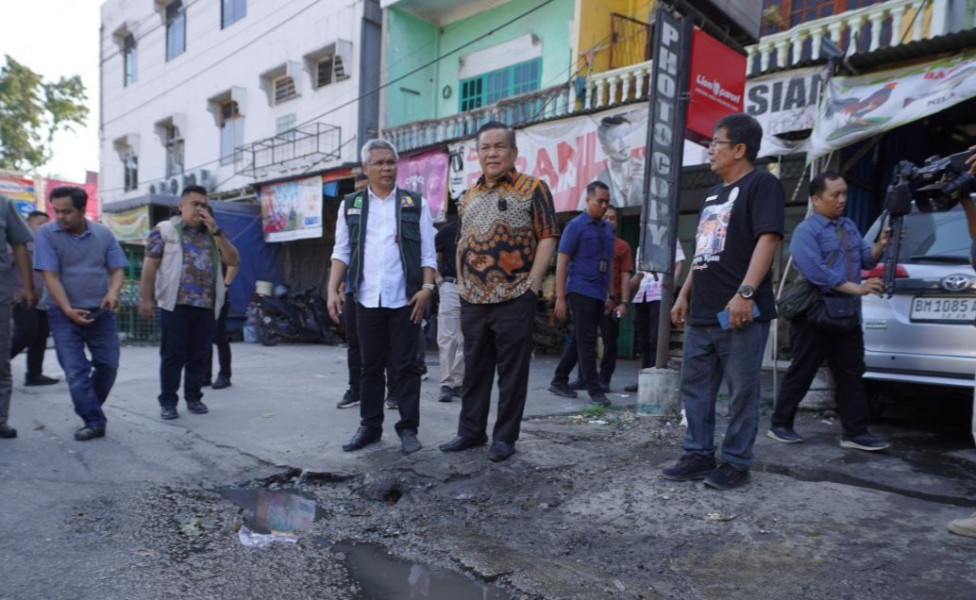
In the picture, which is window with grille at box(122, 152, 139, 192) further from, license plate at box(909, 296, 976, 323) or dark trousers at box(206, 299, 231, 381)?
license plate at box(909, 296, 976, 323)

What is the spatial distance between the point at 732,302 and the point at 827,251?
4.59ft

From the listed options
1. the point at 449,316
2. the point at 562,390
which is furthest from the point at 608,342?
the point at 449,316

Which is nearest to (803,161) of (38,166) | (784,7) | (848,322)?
(784,7)

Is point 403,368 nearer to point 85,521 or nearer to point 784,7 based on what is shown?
point 85,521

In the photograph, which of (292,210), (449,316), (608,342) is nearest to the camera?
(449,316)

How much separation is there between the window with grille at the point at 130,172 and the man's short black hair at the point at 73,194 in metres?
19.2

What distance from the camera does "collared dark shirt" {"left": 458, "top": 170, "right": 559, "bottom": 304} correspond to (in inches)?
130

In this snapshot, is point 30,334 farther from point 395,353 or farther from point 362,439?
point 395,353

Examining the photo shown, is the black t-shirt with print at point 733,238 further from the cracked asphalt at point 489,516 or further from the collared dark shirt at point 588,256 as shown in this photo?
the collared dark shirt at point 588,256

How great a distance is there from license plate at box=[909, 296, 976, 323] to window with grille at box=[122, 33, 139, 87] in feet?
75.5

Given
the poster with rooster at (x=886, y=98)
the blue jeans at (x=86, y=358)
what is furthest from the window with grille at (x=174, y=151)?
the poster with rooster at (x=886, y=98)

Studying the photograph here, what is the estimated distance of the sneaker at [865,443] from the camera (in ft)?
12.1

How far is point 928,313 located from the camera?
398cm

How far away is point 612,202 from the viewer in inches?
302
